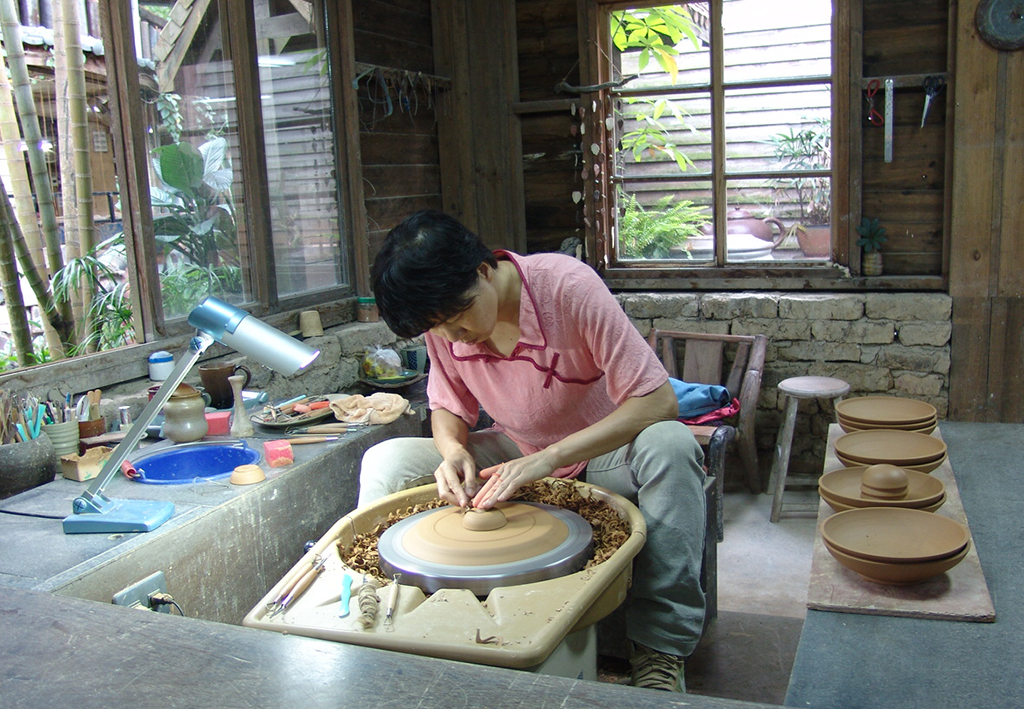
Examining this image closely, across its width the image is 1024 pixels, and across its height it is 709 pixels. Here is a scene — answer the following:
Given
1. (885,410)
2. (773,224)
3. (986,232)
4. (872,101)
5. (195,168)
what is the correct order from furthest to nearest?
1. (773,224)
2. (872,101)
3. (986,232)
4. (195,168)
5. (885,410)

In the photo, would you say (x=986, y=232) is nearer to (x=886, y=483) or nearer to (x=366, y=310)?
(x=886, y=483)

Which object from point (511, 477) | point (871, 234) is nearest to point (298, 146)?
point (511, 477)

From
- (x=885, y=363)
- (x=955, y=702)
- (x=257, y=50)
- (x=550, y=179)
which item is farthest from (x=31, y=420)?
(x=885, y=363)

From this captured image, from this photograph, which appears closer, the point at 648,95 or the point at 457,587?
the point at 457,587

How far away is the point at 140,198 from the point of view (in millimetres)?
3059

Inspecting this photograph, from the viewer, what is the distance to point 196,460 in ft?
8.77

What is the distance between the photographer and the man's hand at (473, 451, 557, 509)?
2025 millimetres

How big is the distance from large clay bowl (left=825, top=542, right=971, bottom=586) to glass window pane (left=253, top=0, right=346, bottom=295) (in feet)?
9.31

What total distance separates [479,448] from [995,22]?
319 centimetres

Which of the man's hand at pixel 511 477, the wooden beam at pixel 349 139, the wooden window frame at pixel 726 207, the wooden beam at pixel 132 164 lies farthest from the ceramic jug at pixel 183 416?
the wooden window frame at pixel 726 207

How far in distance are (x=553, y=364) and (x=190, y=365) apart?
0.93 meters

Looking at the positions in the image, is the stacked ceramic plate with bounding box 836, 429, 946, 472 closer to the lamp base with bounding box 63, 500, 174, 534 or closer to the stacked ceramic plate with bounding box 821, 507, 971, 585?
the stacked ceramic plate with bounding box 821, 507, 971, 585

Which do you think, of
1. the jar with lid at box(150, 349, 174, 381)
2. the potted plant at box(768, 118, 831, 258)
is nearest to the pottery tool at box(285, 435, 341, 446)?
the jar with lid at box(150, 349, 174, 381)

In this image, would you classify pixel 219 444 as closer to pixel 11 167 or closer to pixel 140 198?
pixel 140 198
